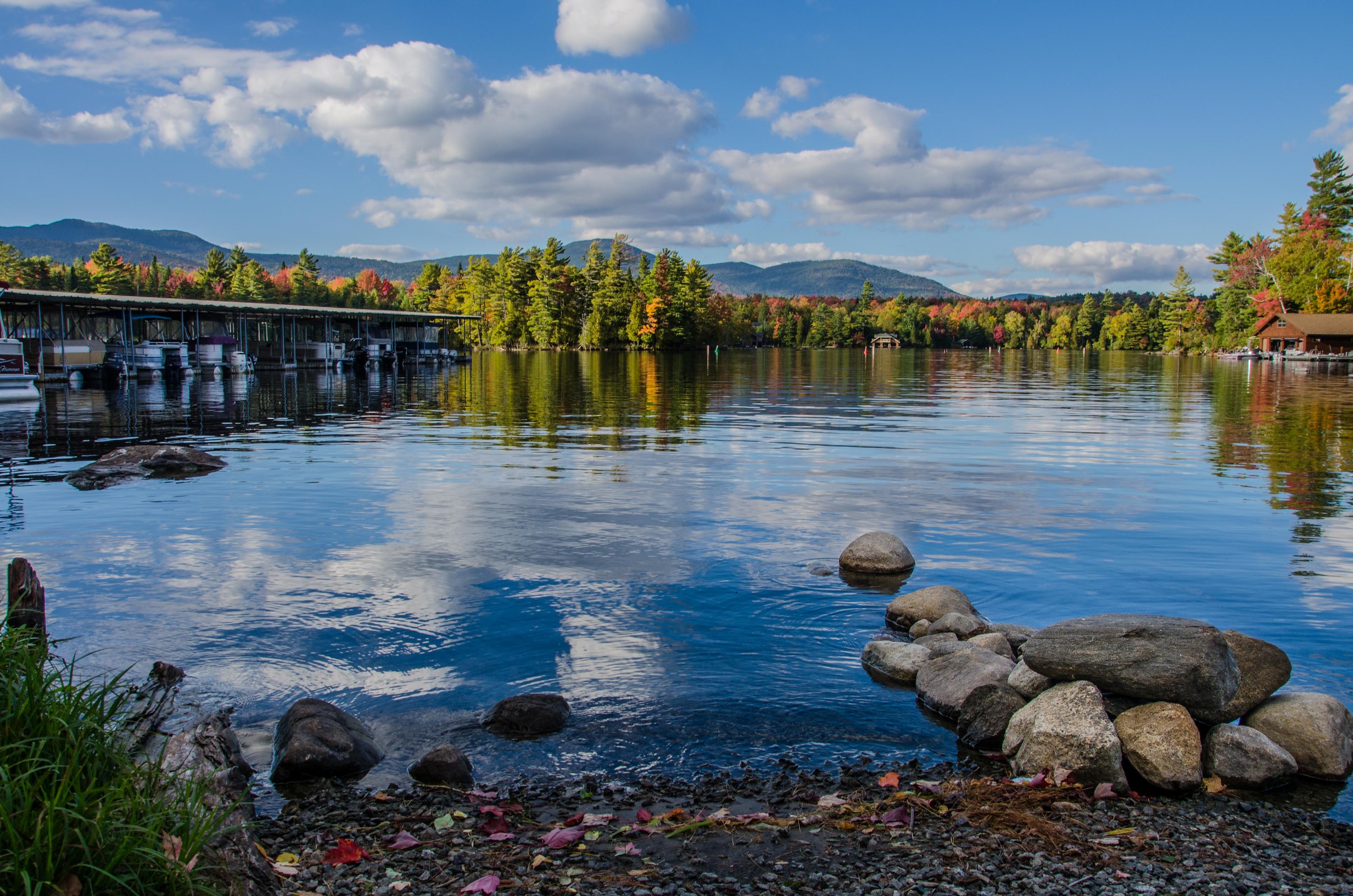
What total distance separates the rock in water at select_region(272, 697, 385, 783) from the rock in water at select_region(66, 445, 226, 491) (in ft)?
48.3

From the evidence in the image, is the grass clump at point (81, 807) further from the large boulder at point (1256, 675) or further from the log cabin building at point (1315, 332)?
the log cabin building at point (1315, 332)

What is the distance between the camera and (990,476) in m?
19.8

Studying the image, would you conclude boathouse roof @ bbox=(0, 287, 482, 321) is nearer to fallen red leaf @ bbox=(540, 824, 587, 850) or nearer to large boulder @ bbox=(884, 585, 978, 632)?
large boulder @ bbox=(884, 585, 978, 632)

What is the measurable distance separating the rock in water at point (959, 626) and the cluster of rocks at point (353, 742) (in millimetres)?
4116

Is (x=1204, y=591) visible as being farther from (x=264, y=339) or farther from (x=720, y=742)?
(x=264, y=339)

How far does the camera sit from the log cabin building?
91.0m

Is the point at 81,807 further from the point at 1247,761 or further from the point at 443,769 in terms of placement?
the point at 1247,761

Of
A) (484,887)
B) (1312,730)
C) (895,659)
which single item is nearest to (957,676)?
(895,659)

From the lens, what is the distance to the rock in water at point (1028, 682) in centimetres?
762

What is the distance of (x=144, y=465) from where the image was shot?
2052cm

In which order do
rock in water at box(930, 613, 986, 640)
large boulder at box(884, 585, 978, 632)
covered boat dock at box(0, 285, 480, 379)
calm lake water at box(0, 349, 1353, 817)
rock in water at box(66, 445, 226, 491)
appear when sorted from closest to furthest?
calm lake water at box(0, 349, 1353, 817) < rock in water at box(930, 613, 986, 640) < large boulder at box(884, 585, 978, 632) < rock in water at box(66, 445, 226, 491) < covered boat dock at box(0, 285, 480, 379)

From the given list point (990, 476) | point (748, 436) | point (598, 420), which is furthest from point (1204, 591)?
point (598, 420)

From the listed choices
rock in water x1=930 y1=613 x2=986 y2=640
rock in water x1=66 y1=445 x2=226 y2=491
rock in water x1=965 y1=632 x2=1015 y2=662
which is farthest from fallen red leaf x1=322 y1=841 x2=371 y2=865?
rock in water x1=66 y1=445 x2=226 y2=491

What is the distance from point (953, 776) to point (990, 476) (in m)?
14.1
